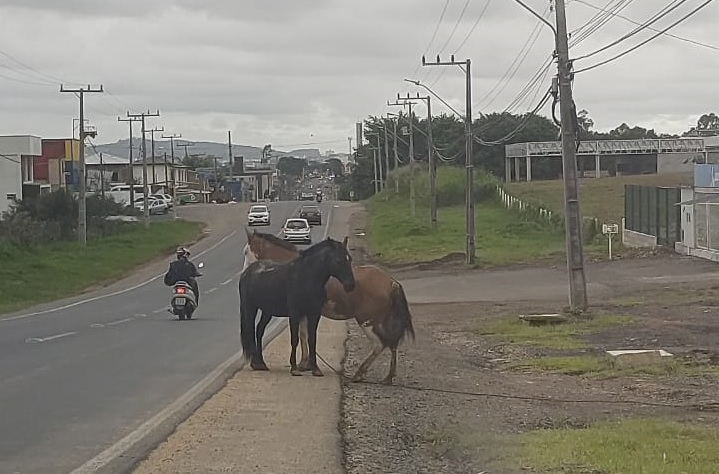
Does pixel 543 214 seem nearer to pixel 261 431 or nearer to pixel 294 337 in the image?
pixel 294 337

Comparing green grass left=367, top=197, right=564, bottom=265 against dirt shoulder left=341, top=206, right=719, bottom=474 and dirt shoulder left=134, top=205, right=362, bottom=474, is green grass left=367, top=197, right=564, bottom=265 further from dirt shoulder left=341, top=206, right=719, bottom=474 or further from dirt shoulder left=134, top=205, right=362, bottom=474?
dirt shoulder left=134, top=205, right=362, bottom=474

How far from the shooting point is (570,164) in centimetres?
2808

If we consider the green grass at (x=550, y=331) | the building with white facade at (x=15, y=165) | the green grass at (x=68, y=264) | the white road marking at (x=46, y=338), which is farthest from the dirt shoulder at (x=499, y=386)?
the building with white facade at (x=15, y=165)

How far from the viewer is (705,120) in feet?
593

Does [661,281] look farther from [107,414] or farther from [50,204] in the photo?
[50,204]

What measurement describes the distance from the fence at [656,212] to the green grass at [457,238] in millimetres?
3724

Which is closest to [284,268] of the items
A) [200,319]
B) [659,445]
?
[659,445]

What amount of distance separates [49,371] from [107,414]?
481 centimetres

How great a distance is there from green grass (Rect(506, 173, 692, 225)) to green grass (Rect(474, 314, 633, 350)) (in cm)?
3356

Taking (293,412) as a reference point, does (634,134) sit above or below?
above

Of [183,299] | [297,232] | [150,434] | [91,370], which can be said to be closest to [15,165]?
[297,232]

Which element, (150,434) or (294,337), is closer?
(150,434)

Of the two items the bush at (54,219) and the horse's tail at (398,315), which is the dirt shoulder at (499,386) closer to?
the horse's tail at (398,315)

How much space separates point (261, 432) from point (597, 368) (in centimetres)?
897
